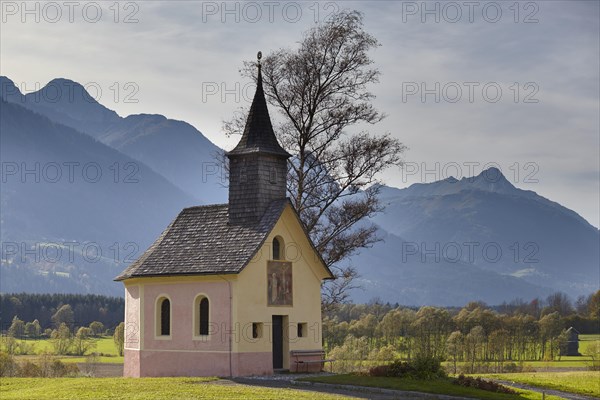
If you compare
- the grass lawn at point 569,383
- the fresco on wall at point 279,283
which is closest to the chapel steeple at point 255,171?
the fresco on wall at point 279,283

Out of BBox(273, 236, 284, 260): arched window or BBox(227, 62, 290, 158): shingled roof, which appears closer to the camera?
BBox(273, 236, 284, 260): arched window

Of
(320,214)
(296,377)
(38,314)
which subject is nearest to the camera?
(296,377)

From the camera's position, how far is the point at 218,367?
3909 centimetres

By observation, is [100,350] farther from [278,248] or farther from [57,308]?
[278,248]

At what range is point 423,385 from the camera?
33562 millimetres

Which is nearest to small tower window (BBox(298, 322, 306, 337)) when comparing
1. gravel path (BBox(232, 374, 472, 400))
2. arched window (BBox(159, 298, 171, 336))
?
gravel path (BBox(232, 374, 472, 400))

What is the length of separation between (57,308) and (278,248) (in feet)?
429

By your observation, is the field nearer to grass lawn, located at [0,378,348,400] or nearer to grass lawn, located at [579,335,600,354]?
grass lawn, located at [579,335,600,354]

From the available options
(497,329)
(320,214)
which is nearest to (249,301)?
(320,214)

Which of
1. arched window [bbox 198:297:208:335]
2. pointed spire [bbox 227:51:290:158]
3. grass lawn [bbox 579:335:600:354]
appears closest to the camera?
arched window [bbox 198:297:208:335]

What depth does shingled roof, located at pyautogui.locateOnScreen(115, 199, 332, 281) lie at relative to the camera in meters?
39.7

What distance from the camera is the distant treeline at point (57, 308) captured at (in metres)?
163

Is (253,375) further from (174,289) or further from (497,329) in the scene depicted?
(497,329)

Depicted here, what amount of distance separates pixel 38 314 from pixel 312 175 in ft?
428
